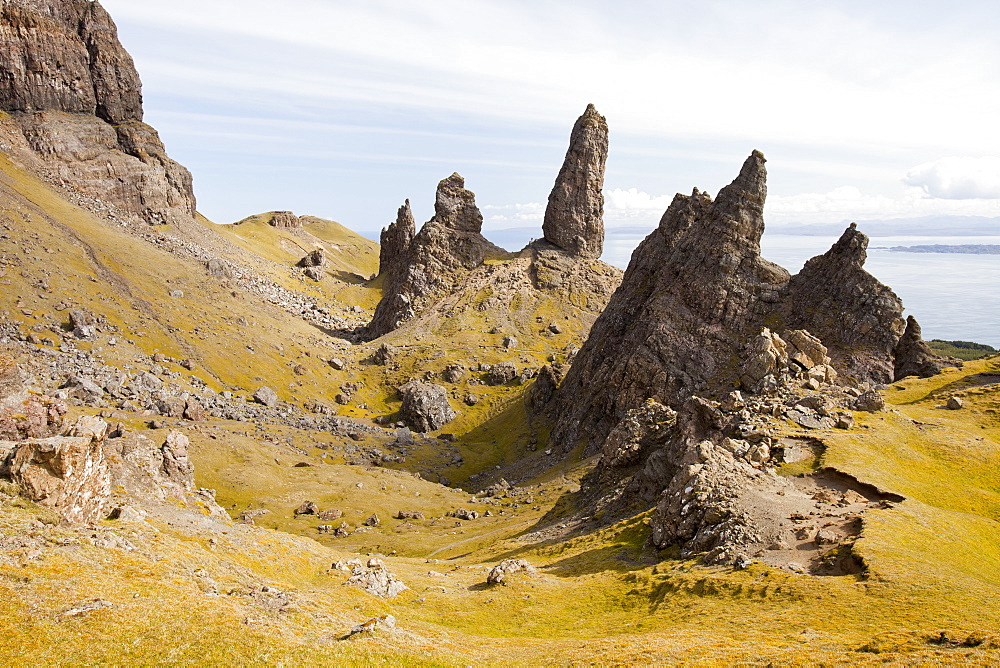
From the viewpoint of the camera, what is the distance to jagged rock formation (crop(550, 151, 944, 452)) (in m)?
101

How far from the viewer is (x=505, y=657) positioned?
3872cm

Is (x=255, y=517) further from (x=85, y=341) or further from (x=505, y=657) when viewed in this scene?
(x=505, y=657)

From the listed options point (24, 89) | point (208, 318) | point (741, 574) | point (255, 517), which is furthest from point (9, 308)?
point (741, 574)

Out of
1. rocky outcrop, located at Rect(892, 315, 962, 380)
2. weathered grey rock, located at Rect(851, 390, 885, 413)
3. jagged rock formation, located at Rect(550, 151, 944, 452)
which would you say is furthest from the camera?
jagged rock formation, located at Rect(550, 151, 944, 452)

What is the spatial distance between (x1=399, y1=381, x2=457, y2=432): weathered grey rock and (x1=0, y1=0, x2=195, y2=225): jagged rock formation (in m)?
111

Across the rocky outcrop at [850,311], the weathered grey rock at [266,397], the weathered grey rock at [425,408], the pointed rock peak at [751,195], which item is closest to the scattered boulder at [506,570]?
the rocky outcrop at [850,311]

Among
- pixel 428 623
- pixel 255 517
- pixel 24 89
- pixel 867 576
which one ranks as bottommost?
pixel 255 517

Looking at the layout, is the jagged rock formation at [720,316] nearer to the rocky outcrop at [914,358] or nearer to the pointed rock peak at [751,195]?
the pointed rock peak at [751,195]

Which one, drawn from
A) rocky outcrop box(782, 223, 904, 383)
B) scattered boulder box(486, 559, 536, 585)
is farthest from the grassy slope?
rocky outcrop box(782, 223, 904, 383)

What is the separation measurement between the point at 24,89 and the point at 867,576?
763 feet

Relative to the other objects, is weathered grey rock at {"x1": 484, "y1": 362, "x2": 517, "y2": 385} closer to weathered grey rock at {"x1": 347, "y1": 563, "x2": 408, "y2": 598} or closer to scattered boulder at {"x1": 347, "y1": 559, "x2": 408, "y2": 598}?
scattered boulder at {"x1": 347, "y1": 559, "x2": 408, "y2": 598}

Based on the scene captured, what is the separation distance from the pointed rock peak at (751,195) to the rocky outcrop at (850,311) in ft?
46.6

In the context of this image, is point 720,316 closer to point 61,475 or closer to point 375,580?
point 375,580

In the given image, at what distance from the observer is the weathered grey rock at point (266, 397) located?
132500 millimetres
